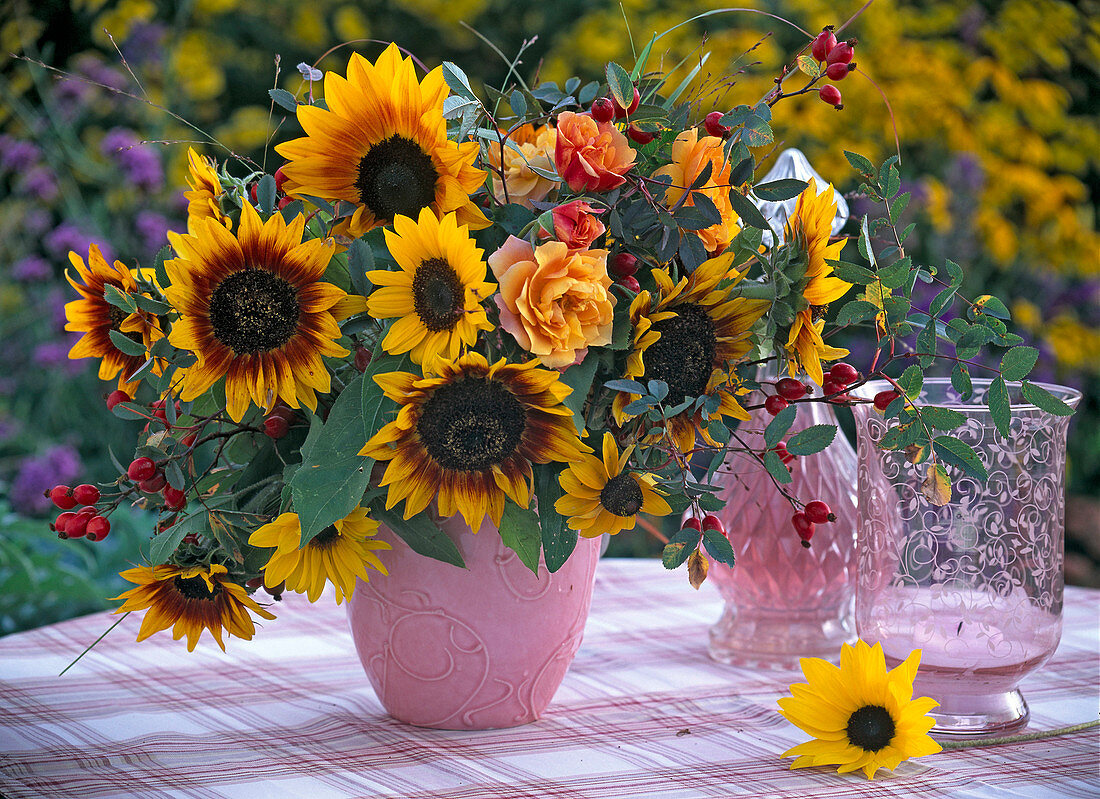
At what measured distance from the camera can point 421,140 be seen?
590 millimetres

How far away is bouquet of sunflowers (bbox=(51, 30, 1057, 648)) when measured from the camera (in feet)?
1.89

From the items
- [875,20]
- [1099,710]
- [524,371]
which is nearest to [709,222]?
[524,371]

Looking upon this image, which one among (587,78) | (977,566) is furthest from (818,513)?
(587,78)

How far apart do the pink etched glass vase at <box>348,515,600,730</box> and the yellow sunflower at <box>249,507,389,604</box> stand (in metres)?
0.05

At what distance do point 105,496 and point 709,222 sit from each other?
40 cm

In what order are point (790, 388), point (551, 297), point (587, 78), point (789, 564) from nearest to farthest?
point (551, 297) < point (790, 388) < point (789, 564) < point (587, 78)

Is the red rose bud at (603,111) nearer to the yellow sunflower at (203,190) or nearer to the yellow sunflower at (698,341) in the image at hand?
the yellow sunflower at (698,341)

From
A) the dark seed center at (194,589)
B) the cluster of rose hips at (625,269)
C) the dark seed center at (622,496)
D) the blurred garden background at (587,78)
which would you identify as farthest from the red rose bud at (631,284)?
the blurred garden background at (587,78)

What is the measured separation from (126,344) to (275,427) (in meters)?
0.10

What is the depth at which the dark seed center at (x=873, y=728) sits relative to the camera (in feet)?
2.12

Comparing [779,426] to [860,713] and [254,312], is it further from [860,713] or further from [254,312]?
[254,312]

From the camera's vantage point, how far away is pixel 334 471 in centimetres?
60

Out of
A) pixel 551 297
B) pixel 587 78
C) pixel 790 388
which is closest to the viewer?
pixel 551 297

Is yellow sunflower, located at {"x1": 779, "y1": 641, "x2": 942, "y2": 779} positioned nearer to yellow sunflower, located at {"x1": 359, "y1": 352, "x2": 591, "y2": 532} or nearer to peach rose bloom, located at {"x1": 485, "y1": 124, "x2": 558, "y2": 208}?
yellow sunflower, located at {"x1": 359, "y1": 352, "x2": 591, "y2": 532}
